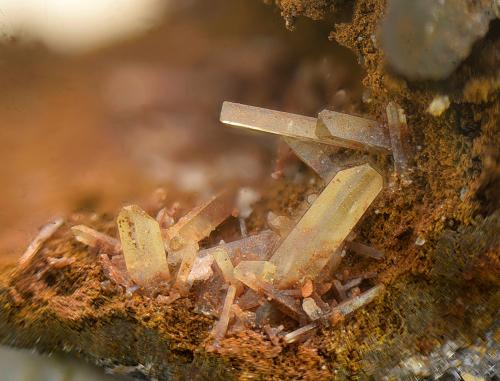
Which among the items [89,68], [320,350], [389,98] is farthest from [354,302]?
[89,68]

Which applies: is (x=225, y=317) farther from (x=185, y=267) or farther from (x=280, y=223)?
(x=280, y=223)

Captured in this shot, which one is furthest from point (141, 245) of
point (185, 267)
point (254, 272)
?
point (254, 272)

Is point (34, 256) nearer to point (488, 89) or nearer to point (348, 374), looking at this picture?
point (348, 374)

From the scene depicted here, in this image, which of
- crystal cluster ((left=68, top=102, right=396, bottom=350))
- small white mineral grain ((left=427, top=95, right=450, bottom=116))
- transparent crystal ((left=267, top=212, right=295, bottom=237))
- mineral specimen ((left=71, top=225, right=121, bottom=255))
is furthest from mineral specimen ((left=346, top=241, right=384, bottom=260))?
mineral specimen ((left=71, top=225, right=121, bottom=255))

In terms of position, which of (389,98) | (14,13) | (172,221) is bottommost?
(172,221)

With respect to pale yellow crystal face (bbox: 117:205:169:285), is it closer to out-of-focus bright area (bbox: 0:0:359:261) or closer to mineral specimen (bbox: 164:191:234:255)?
mineral specimen (bbox: 164:191:234:255)

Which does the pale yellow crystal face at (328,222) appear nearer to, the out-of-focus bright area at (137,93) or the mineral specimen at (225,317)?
the mineral specimen at (225,317)
